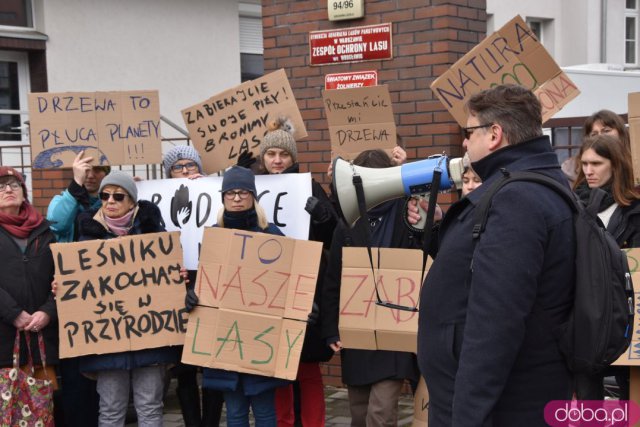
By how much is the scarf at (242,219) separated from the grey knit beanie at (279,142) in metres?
0.65

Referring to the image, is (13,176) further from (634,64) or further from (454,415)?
(634,64)

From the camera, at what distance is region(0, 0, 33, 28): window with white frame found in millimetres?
12781

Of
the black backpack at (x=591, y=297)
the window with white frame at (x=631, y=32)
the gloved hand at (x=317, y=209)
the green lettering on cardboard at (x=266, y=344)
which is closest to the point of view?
the black backpack at (x=591, y=297)

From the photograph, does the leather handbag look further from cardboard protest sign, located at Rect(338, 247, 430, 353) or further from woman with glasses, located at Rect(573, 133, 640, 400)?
woman with glasses, located at Rect(573, 133, 640, 400)

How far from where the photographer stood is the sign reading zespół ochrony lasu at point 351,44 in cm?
701

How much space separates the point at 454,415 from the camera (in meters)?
2.98

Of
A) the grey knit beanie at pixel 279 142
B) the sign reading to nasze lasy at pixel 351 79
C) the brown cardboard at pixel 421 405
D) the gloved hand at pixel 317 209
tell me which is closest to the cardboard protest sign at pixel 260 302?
the gloved hand at pixel 317 209

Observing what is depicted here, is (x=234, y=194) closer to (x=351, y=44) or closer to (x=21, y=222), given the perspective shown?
(x=21, y=222)

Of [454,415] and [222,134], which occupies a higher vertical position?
[222,134]

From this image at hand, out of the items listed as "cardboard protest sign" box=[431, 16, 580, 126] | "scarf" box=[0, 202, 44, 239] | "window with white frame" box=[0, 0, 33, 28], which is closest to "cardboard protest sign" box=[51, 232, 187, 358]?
"scarf" box=[0, 202, 44, 239]

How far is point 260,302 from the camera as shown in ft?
16.3

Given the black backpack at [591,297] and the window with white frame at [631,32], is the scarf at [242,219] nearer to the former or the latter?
the black backpack at [591,297]

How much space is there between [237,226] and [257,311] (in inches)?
20.1

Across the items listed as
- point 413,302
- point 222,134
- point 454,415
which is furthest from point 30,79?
point 454,415
